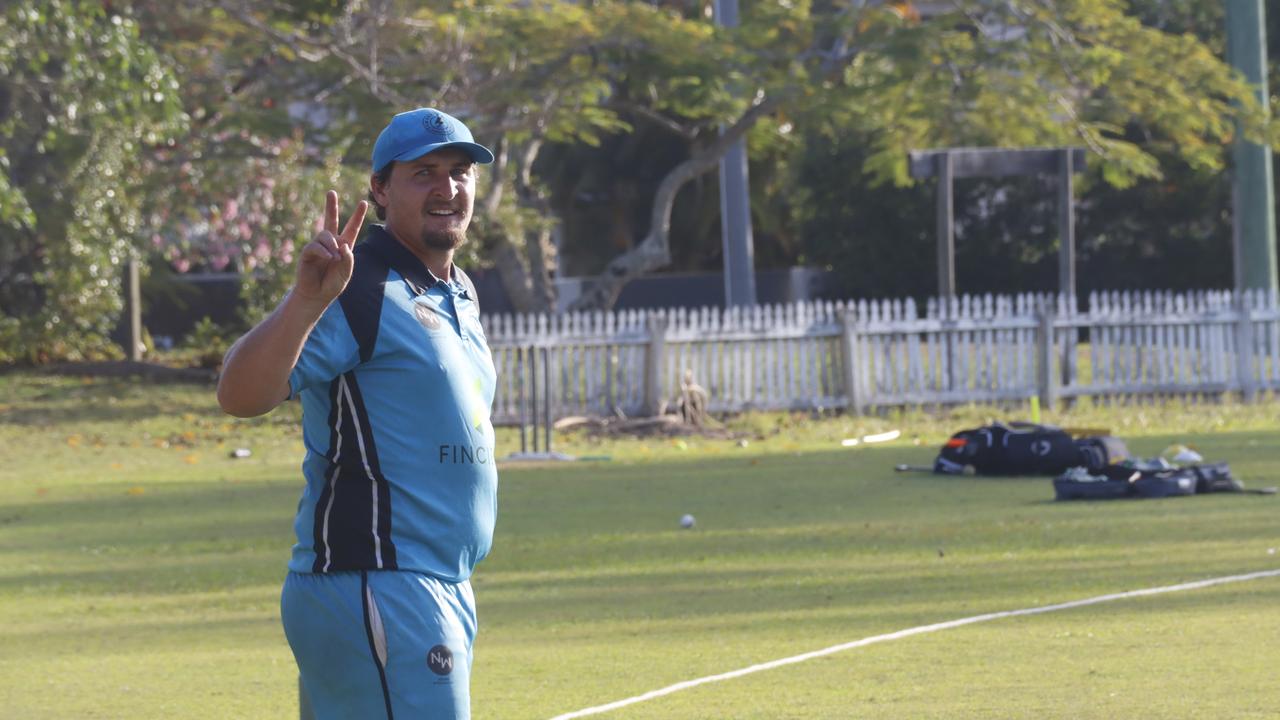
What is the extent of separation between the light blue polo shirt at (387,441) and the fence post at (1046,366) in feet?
64.0

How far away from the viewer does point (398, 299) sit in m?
4.02

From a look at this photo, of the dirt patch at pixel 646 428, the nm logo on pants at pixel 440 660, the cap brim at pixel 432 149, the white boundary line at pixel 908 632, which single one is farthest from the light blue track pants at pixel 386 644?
the dirt patch at pixel 646 428

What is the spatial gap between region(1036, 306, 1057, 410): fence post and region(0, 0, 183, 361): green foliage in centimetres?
1015

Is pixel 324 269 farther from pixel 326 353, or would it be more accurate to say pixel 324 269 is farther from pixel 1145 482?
pixel 1145 482

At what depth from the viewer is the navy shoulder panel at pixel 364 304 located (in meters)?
3.93

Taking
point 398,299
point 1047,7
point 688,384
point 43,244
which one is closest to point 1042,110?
point 1047,7

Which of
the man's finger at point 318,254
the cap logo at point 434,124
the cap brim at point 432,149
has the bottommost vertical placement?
the man's finger at point 318,254

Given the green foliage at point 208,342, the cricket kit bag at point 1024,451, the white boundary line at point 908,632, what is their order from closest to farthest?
1. the white boundary line at point 908,632
2. the cricket kit bag at point 1024,451
3. the green foliage at point 208,342

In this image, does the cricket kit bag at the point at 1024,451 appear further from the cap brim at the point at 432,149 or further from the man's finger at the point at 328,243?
the man's finger at the point at 328,243

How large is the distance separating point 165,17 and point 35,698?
62.0 ft

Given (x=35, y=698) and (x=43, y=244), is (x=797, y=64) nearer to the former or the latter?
(x=43, y=244)

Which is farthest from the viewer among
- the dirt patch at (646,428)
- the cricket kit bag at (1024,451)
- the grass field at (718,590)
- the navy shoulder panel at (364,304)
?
the dirt patch at (646,428)

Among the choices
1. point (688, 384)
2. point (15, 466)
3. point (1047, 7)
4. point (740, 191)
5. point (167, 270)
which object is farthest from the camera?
point (167, 270)

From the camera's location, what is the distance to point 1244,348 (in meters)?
23.5
